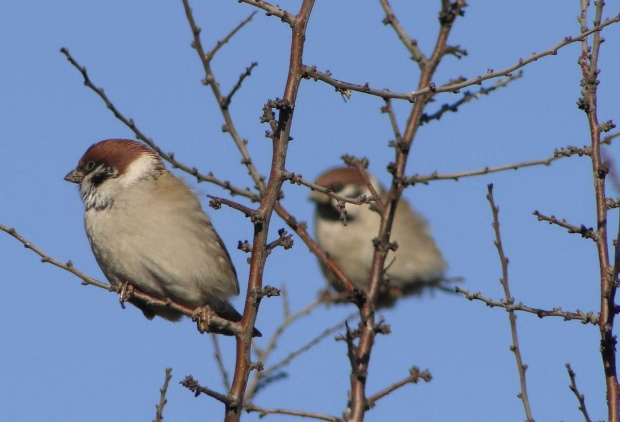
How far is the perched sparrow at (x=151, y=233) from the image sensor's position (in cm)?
458

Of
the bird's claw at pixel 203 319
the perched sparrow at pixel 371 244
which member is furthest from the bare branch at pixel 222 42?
the perched sparrow at pixel 371 244

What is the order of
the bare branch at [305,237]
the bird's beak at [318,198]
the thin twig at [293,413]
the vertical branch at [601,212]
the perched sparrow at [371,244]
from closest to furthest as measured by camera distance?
the vertical branch at [601,212] < the thin twig at [293,413] < the bare branch at [305,237] < the perched sparrow at [371,244] < the bird's beak at [318,198]

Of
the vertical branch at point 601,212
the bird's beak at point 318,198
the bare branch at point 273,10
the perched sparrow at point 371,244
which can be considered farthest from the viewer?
the bird's beak at point 318,198

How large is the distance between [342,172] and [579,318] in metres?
6.11

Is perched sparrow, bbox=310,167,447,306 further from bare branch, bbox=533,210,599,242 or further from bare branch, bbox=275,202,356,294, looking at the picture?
bare branch, bbox=533,210,599,242

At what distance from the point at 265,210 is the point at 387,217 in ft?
7.17

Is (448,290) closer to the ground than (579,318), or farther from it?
farther from it

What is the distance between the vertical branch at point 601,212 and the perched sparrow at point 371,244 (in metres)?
5.23

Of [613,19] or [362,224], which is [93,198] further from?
[362,224]

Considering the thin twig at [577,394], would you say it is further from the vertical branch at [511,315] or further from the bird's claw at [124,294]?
the bird's claw at [124,294]

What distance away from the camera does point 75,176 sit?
16.7 ft

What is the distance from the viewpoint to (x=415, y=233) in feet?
27.6

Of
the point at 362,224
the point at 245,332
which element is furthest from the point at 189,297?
the point at 362,224

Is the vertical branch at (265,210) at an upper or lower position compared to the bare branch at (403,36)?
lower
